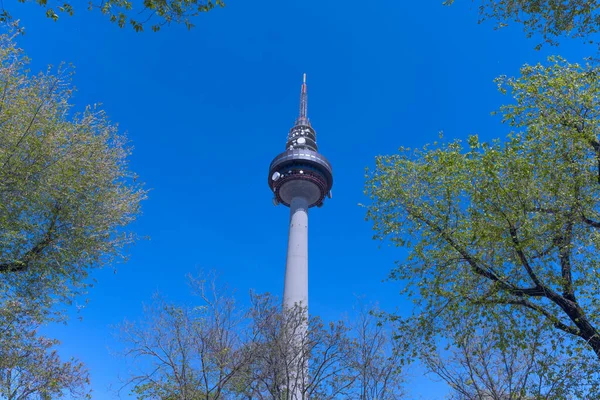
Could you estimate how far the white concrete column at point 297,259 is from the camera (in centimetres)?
4728

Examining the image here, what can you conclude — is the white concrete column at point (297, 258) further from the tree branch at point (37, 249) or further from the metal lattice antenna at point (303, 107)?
the tree branch at point (37, 249)

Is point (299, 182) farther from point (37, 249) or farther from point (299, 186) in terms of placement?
point (37, 249)

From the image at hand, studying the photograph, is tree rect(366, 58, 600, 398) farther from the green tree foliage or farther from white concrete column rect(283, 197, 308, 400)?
white concrete column rect(283, 197, 308, 400)

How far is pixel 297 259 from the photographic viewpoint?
4959 centimetres

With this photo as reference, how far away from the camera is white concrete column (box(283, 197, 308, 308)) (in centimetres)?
4728

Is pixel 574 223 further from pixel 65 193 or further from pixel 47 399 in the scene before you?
pixel 47 399

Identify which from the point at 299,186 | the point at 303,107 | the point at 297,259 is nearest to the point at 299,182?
the point at 299,186

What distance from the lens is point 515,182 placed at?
12.3m

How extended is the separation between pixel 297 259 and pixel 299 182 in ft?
39.6

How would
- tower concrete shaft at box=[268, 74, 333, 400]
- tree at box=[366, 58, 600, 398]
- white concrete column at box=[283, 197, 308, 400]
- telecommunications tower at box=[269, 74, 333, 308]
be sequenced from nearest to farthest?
tree at box=[366, 58, 600, 398], white concrete column at box=[283, 197, 308, 400], tower concrete shaft at box=[268, 74, 333, 400], telecommunications tower at box=[269, 74, 333, 308]

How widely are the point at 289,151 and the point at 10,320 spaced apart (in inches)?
1830

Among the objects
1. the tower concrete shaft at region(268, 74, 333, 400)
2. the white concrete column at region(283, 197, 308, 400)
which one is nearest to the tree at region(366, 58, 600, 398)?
the white concrete column at region(283, 197, 308, 400)

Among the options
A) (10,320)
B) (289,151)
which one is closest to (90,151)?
(10,320)

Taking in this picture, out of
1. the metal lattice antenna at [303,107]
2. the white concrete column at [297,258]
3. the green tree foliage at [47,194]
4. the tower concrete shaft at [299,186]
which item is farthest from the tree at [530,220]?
the metal lattice antenna at [303,107]
